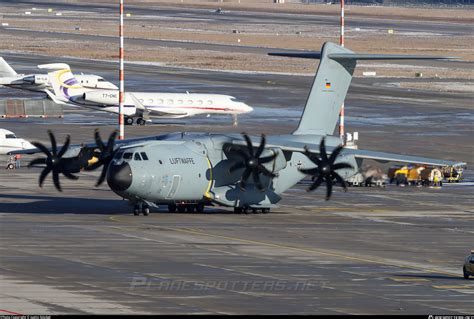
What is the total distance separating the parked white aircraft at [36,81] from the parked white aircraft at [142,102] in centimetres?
472

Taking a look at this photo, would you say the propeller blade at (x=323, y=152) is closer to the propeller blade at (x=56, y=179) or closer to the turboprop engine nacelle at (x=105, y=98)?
the propeller blade at (x=56, y=179)

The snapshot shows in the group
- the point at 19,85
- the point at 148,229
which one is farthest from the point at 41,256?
the point at 19,85

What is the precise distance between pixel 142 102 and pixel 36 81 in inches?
694

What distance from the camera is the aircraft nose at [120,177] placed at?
52.4 m

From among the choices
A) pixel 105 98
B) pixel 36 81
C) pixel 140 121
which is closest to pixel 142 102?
pixel 140 121

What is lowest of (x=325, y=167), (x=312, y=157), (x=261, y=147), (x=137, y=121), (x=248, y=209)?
(x=137, y=121)

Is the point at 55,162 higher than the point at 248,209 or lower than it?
higher

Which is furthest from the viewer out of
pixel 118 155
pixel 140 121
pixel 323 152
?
pixel 140 121

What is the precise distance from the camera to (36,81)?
11438 cm

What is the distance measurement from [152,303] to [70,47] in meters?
142

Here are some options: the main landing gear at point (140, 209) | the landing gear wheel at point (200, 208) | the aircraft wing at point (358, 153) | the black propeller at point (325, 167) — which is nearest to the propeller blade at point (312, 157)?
the black propeller at point (325, 167)

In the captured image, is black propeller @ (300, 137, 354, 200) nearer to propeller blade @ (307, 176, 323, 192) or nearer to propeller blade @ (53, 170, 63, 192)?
propeller blade @ (307, 176, 323, 192)

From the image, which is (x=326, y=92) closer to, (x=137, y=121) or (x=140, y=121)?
(x=140, y=121)

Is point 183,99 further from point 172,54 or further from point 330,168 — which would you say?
point 172,54
